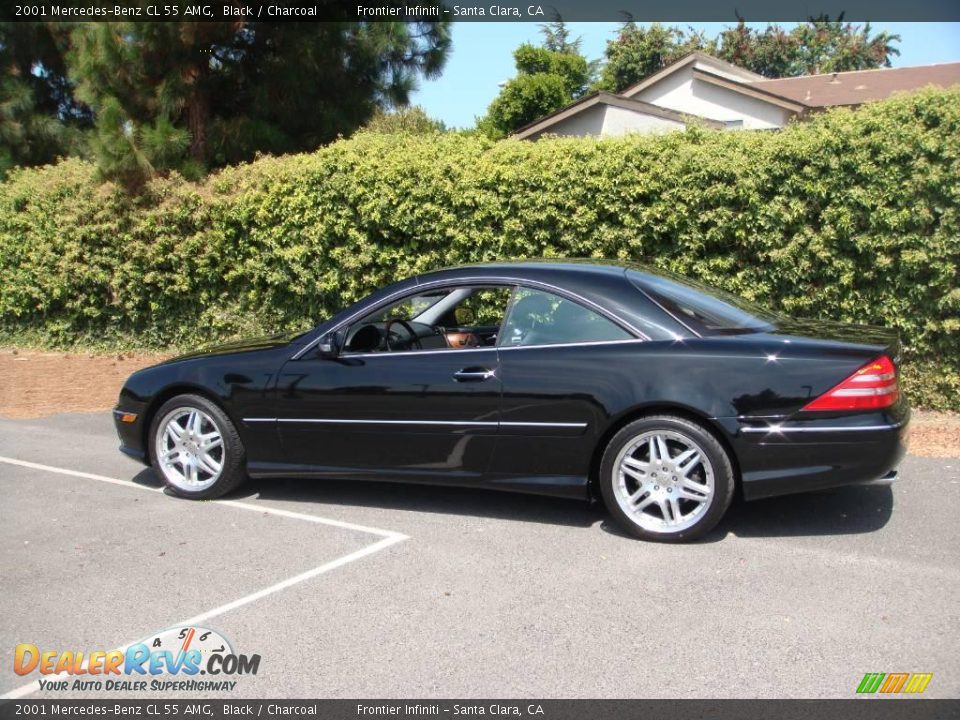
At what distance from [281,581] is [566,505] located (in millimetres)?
1974

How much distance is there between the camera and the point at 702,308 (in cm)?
548

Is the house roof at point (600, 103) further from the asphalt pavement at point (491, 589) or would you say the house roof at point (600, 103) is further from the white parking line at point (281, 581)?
the asphalt pavement at point (491, 589)

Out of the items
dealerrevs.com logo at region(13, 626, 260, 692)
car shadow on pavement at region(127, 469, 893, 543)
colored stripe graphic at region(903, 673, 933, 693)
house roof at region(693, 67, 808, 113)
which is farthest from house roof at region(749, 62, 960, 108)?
dealerrevs.com logo at region(13, 626, 260, 692)

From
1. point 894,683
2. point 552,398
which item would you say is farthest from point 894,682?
point 552,398

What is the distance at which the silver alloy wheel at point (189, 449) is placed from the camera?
6.14 meters

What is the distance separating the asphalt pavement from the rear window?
1.15m

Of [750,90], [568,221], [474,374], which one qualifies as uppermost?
[750,90]

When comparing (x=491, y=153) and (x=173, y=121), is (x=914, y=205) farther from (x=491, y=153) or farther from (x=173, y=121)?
(x=173, y=121)

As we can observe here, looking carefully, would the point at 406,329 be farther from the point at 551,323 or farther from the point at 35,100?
the point at 35,100

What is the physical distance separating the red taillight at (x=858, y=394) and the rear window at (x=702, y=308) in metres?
0.64

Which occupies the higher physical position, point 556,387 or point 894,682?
point 556,387
